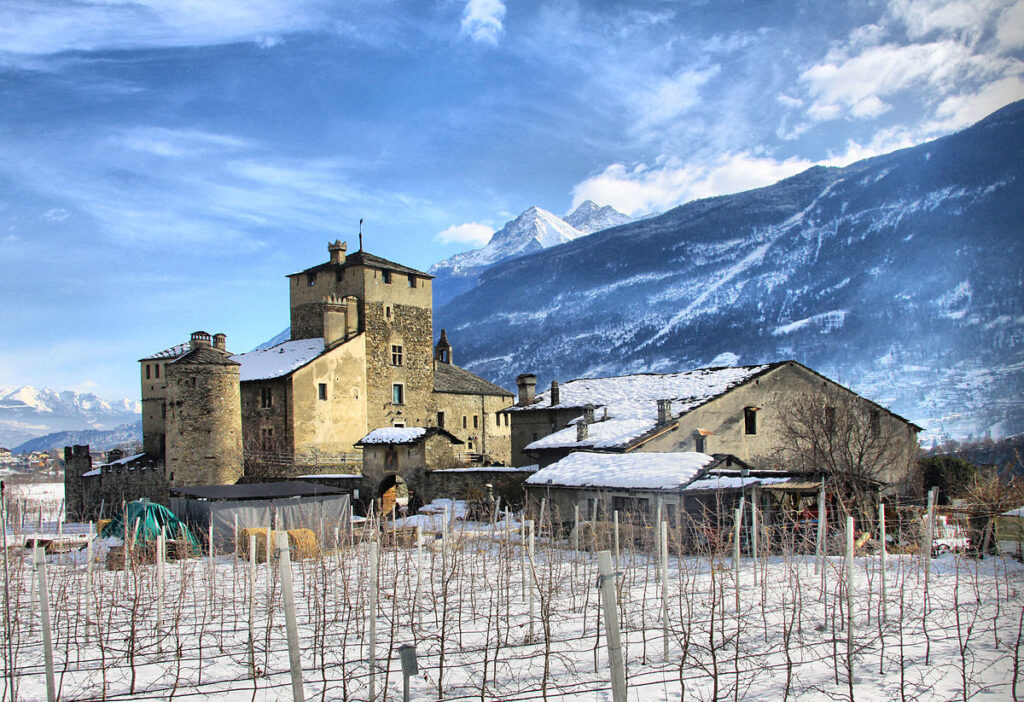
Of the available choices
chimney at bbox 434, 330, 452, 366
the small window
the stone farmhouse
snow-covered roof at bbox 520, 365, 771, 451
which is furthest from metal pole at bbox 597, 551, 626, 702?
chimney at bbox 434, 330, 452, 366

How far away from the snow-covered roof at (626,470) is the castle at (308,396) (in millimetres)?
10047

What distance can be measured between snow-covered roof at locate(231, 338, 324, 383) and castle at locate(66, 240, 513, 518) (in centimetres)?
12

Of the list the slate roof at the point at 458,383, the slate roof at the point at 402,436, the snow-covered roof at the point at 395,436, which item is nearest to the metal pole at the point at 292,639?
the slate roof at the point at 402,436

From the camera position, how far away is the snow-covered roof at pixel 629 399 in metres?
35.4

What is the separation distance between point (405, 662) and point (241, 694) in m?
3.36

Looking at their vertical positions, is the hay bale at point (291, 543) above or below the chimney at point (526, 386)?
below

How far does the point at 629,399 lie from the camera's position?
4103 cm

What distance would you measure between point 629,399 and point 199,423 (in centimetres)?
2000

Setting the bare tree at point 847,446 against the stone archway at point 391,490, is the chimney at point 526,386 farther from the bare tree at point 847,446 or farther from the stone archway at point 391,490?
the bare tree at point 847,446

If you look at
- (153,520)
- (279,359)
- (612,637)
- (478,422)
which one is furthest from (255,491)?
(478,422)

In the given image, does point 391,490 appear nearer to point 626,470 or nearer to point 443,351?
point 626,470

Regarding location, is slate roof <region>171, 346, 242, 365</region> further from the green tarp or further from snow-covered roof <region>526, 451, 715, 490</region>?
snow-covered roof <region>526, 451, 715, 490</region>

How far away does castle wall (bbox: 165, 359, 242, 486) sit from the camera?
123ft

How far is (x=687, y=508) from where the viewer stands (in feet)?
84.6
